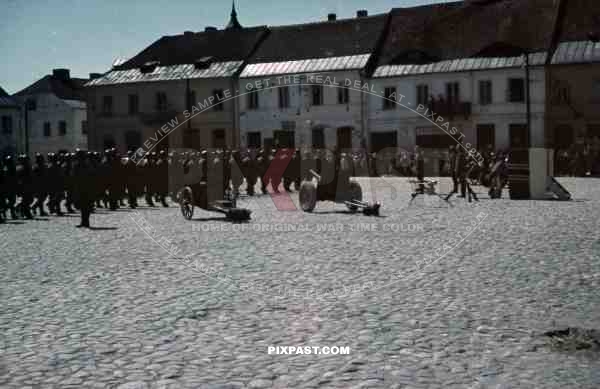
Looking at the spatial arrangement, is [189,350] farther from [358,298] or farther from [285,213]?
[285,213]

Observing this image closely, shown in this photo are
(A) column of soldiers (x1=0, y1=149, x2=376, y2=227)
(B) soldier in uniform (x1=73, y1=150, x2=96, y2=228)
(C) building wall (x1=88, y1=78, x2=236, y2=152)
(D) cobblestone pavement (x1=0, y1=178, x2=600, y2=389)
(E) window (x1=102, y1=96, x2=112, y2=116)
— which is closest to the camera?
(D) cobblestone pavement (x1=0, y1=178, x2=600, y2=389)

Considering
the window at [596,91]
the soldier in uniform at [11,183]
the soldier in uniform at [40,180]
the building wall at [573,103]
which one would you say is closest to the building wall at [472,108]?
the building wall at [573,103]

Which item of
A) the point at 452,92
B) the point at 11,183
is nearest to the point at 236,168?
the point at 11,183

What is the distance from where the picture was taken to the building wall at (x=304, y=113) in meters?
51.1

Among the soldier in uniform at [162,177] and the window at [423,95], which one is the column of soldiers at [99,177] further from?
the window at [423,95]

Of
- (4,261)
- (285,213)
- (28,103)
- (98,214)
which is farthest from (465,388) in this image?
(28,103)

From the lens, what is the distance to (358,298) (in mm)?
8461

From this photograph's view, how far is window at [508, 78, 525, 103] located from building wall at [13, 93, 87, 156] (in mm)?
41467

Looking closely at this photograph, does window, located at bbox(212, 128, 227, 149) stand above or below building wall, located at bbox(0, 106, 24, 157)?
below

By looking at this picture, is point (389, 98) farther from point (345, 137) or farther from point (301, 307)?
point (301, 307)

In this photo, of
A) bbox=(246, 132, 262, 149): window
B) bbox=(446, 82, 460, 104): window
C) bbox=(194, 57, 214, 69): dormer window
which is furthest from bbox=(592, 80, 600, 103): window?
bbox=(194, 57, 214, 69): dormer window

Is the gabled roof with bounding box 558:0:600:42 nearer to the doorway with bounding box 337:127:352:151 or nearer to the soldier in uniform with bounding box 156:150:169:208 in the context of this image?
the doorway with bounding box 337:127:352:151

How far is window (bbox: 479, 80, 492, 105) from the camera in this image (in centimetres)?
4706

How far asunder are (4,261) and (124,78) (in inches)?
1982
